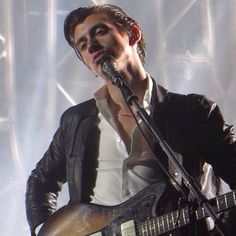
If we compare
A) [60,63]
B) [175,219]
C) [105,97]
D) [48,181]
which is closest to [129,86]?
[105,97]

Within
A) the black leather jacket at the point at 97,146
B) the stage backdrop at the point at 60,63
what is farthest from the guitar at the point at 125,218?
the stage backdrop at the point at 60,63

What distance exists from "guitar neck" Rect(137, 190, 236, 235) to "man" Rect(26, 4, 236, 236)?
5 cm

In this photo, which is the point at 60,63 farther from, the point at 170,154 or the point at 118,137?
the point at 170,154

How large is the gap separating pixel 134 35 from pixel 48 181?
2.43 feet

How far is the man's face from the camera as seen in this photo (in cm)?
225

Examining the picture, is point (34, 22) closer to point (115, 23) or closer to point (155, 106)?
point (115, 23)

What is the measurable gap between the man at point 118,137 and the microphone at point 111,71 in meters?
0.10

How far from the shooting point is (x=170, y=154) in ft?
4.90

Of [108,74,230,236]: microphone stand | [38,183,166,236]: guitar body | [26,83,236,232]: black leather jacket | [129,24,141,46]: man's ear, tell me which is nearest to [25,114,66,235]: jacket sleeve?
[26,83,236,232]: black leather jacket

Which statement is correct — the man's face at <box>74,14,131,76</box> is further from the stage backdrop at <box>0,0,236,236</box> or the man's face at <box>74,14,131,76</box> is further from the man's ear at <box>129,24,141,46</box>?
the stage backdrop at <box>0,0,236,236</box>

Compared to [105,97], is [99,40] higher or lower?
higher

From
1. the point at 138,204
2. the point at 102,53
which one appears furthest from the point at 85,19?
the point at 138,204

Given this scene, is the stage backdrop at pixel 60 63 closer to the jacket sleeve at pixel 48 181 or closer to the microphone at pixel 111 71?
the jacket sleeve at pixel 48 181

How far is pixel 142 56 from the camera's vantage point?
2.51m
